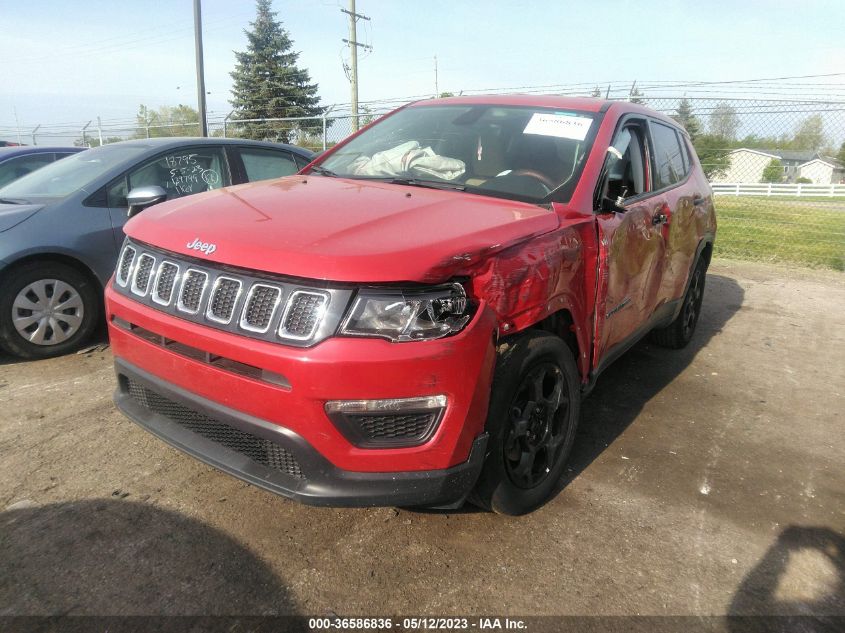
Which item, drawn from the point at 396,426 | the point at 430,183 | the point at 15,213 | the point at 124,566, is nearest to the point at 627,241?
the point at 430,183

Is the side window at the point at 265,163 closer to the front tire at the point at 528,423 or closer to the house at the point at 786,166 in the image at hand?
the front tire at the point at 528,423

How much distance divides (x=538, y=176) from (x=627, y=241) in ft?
2.02

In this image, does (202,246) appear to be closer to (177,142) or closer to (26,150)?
(177,142)

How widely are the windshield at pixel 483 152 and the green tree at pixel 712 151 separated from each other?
30.9ft

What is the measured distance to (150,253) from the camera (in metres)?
2.50

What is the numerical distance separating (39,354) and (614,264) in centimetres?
379

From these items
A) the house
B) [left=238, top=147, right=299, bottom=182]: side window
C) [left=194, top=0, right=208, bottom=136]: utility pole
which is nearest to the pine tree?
[left=194, top=0, right=208, bottom=136]: utility pole

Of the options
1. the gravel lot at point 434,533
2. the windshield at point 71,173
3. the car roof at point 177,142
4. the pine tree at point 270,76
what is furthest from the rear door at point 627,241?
the pine tree at point 270,76

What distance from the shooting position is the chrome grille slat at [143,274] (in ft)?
8.11

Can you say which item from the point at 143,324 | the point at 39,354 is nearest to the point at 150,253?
the point at 143,324

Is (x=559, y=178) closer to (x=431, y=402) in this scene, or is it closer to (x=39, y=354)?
(x=431, y=402)

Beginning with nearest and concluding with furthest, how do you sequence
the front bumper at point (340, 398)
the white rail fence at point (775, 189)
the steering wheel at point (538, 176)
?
the front bumper at point (340, 398)
the steering wheel at point (538, 176)
the white rail fence at point (775, 189)

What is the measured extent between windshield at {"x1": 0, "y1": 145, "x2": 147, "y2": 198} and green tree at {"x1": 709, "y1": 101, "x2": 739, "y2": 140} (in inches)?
406

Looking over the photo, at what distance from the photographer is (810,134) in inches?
488
